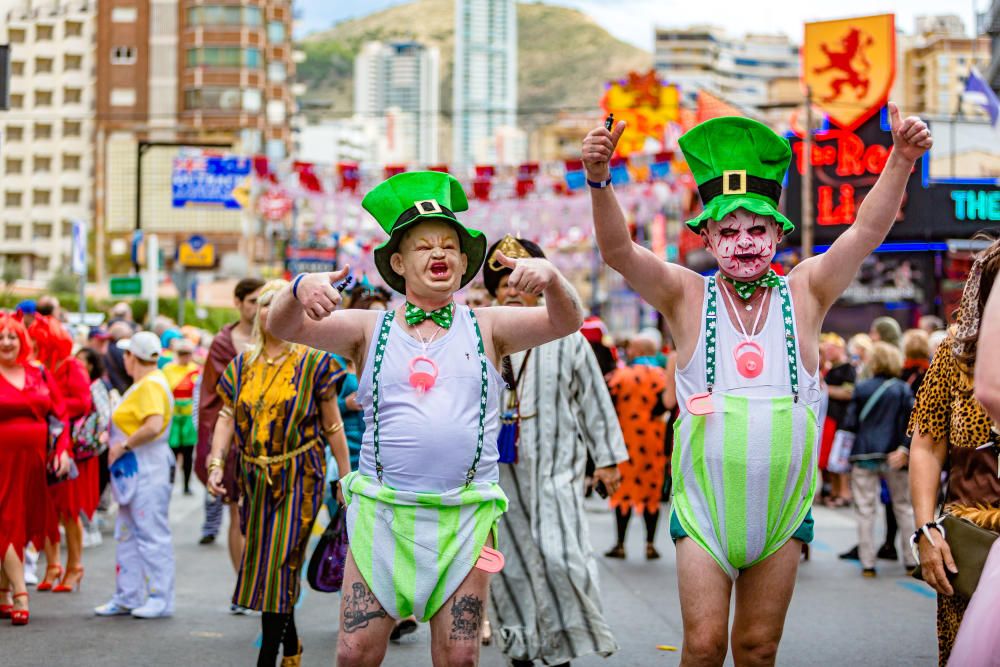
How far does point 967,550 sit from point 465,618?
157 cm

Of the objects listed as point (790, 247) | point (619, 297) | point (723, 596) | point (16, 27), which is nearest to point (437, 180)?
point (723, 596)

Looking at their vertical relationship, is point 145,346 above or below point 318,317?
below

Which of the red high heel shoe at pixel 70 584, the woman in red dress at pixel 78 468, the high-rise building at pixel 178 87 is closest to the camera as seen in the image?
the woman in red dress at pixel 78 468

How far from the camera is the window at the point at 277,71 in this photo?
298ft

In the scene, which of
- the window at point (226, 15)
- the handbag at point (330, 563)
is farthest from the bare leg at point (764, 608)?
the window at point (226, 15)

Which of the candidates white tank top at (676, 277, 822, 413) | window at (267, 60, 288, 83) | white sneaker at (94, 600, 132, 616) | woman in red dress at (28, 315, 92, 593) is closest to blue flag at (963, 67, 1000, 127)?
woman in red dress at (28, 315, 92, 593)

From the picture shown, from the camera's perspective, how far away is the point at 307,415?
22.4 ft

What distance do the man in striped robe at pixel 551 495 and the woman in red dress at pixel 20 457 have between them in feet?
10.1

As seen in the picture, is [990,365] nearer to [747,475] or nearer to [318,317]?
[747,475]

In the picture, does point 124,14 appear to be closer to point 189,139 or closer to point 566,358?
point 189,139

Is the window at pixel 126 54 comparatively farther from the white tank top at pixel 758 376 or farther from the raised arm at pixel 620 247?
the white tank top at pixel 758 376

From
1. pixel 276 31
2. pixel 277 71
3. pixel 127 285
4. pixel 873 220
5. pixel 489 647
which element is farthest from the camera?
pixel 277 71

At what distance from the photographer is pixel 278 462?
674cm

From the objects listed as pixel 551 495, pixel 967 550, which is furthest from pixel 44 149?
pixel 967 550
